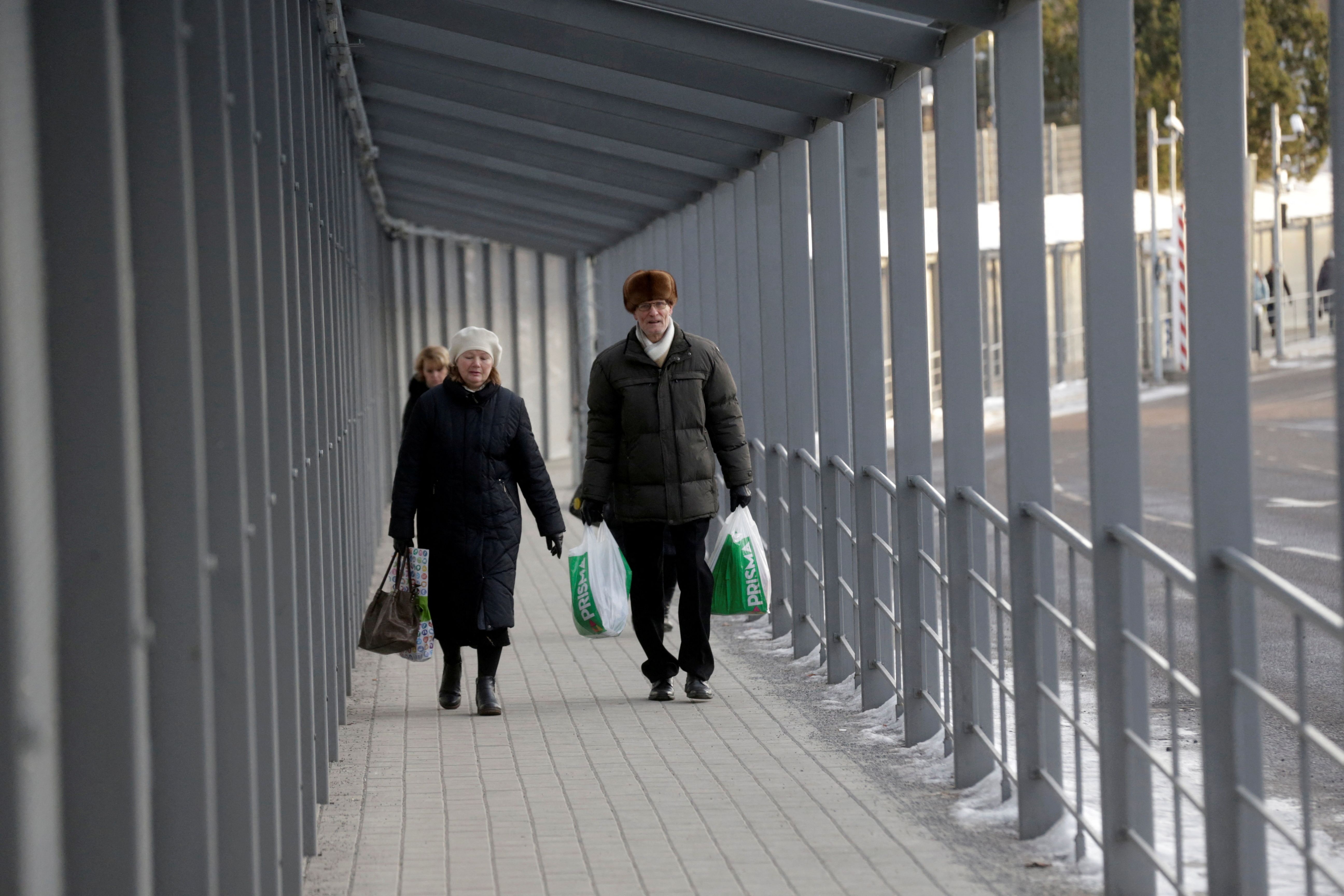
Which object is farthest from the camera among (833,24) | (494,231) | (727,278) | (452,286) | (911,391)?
(452,286)

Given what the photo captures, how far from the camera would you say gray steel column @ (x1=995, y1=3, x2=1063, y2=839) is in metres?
5.00

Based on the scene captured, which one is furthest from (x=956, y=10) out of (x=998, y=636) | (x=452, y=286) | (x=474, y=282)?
(x=474, y=282)

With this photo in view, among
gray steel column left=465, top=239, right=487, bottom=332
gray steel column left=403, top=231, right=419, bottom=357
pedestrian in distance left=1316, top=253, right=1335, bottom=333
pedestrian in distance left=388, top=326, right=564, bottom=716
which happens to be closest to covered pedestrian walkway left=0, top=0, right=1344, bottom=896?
pedestrian in distance left=388, top=326, right=564, bottom=716

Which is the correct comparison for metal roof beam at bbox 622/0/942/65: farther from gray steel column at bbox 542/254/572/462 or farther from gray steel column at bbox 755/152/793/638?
gray steel column at bbox 542/254/572/462

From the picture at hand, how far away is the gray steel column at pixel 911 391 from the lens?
6.33 meters

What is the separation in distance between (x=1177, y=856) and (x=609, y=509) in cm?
440

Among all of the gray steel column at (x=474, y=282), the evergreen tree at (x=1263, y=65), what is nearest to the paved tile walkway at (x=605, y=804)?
the gray steel column at (x=474, y=282)

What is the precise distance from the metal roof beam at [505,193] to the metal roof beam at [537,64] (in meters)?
4.34

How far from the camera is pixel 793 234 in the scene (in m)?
8.41

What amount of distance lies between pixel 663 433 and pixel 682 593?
708mm

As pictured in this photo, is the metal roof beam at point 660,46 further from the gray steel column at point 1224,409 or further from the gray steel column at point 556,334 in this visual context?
the gray steel column at point 556,334

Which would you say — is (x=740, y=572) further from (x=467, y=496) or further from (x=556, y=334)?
(x=556, y=334)

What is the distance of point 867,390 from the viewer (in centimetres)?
716

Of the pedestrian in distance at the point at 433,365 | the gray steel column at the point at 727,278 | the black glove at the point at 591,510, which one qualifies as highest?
the gray steel column at the point at 727,278
